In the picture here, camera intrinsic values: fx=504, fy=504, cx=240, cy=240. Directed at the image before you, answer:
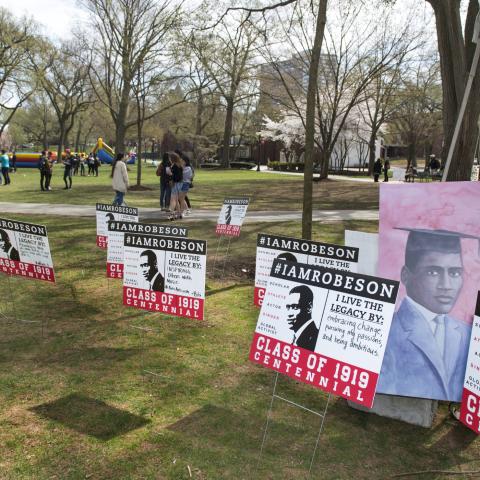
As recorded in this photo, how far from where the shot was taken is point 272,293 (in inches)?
146

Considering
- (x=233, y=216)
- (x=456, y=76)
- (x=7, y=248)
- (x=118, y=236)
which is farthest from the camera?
(x=233, y=216)

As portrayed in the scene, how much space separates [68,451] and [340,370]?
197 cm

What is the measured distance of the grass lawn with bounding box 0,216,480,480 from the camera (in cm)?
343

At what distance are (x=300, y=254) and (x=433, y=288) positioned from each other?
55.8 inches

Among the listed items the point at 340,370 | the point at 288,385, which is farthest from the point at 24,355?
the point at 340,370

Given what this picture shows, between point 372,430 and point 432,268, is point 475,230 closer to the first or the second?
point 432,268

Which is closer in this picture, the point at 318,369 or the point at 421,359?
the point at 318,369

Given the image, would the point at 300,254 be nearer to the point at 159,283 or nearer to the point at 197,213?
the point at 159,283

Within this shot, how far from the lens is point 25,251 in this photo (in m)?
6.03

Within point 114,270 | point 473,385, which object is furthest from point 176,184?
point 473,385

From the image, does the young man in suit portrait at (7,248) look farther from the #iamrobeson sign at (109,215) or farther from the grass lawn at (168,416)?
the #iamrobeson sign at (109,215)

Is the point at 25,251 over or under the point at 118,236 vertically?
under

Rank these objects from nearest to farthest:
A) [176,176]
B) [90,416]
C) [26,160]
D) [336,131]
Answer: [90,416]
[176,176]
[26,160]
[336,131]

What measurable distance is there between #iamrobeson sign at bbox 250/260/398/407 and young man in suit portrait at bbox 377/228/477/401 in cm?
91
